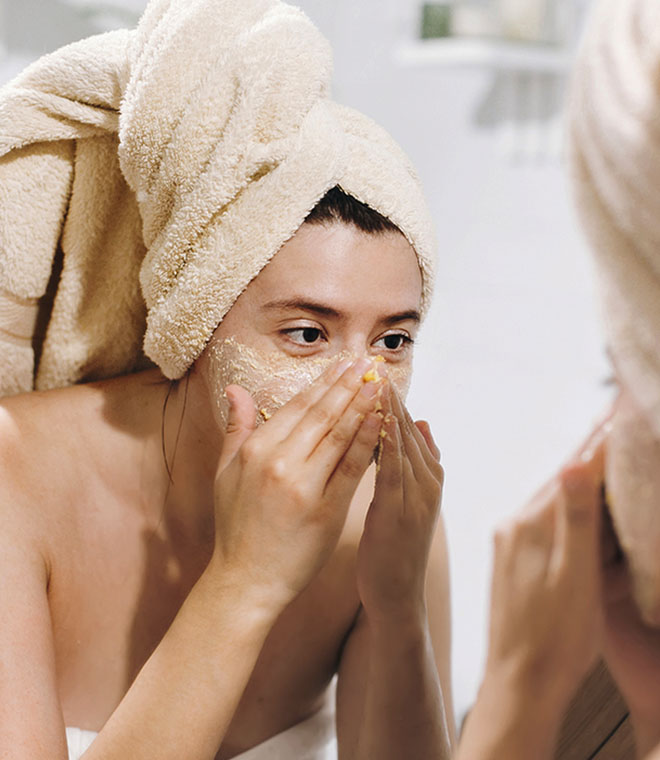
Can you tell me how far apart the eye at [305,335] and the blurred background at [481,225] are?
95 millimetres

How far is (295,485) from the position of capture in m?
0.58

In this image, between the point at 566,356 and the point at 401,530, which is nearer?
the point at 401,530

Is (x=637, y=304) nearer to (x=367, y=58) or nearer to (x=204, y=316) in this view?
(x=204, y=316)

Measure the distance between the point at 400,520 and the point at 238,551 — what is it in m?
0.12

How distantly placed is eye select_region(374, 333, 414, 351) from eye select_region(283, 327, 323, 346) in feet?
0.15

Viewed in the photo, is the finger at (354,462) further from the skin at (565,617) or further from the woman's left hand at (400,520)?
the skin at (565,617)

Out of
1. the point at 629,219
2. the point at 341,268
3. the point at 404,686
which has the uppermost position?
the point at 629,219

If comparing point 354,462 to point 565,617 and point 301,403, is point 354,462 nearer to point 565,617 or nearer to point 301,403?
point 301,403

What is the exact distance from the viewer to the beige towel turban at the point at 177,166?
2.23 ft

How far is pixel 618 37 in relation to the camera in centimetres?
32

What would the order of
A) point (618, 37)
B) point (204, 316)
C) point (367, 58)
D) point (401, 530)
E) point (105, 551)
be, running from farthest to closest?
1. point (367, 58)
2. point (105, 551)
3. point (204, 316)
4. point (401, 530)
5. point (618, 37)

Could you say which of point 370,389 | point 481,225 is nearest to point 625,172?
point 370,389

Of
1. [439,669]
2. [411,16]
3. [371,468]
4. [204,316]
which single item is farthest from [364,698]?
[411,16]

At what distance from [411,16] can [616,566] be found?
162 cm
